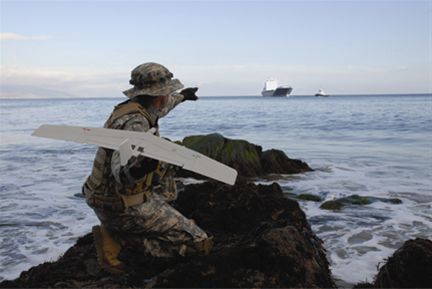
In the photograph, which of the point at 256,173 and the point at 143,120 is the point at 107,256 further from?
the point at 256,173

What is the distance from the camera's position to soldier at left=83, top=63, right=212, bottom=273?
432cm

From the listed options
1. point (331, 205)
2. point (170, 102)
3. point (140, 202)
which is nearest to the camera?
point (140, 202)

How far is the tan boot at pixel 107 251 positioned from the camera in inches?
179

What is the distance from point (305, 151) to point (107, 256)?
16630 millimetres

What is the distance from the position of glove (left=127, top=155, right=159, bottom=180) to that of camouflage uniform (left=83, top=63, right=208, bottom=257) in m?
0.53

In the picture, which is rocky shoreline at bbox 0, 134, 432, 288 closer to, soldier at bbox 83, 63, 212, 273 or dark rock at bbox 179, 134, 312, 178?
soldier at bbox 83, 63, 212, 273

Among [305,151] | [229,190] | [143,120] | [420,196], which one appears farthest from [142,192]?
[305,151]

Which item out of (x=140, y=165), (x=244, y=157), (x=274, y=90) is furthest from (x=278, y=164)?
(x=274, y=90)

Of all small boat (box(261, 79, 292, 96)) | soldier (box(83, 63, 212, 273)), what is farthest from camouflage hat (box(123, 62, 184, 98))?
small boat (box(261, 79, 292, 96))

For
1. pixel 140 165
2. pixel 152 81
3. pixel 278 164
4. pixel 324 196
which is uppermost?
pixel 152 81

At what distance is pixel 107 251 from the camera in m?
4.60

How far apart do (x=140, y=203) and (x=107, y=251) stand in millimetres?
657

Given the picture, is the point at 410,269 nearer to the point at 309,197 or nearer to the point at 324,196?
the point at 309,197

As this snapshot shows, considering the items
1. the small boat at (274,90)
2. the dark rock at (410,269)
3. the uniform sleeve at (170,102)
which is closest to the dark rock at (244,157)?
the uniform sleeve at (170,102)
